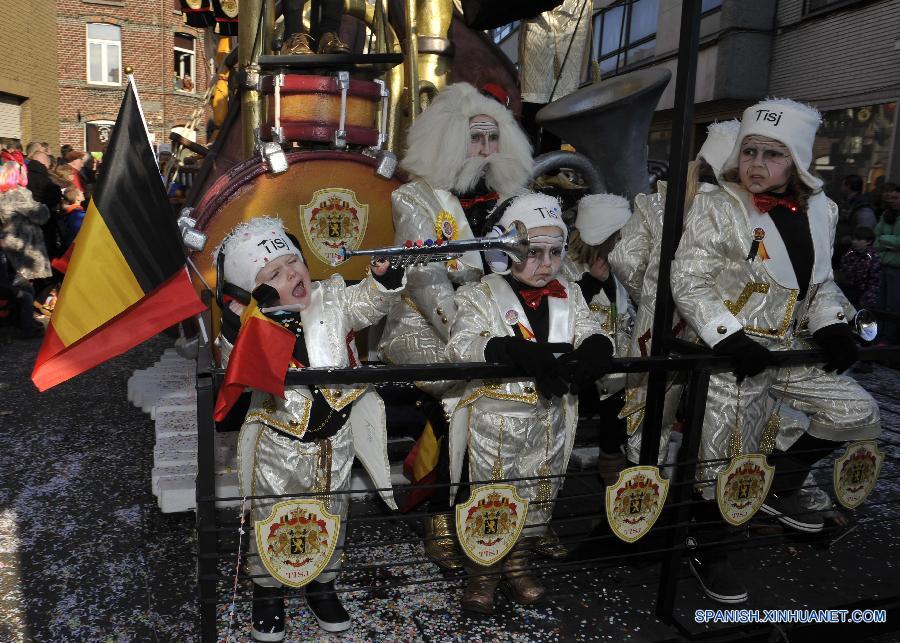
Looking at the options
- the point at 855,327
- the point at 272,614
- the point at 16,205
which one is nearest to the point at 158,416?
the point at 272,614

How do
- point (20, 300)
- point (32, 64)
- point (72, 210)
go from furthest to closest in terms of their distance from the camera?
1. point (32, 64)
2. point (72, 210)
3. point (20, 300)

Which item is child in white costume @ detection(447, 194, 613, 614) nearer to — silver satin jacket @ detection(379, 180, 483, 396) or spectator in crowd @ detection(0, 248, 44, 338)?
silver satin jacket @ detection(379, 180, 483, 396)

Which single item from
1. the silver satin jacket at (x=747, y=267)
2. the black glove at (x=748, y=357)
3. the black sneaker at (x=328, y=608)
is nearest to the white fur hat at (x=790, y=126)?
the silver satin jacket at (x=747, y=267)

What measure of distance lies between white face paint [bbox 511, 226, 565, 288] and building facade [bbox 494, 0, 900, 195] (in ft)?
21.5

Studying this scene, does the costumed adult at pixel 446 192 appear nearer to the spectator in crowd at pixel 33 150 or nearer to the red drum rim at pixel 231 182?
the red drum rim at pixel 231 182

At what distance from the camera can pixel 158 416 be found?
393 cm

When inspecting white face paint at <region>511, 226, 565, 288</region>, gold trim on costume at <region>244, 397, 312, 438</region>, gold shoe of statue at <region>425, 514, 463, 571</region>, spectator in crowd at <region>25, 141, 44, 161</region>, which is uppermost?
spectator in crowd at <region>25, 141, 44, 161</region>

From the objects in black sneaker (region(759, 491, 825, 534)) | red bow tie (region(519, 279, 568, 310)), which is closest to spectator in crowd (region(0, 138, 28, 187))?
red bow tie (region(519, 279, 568, 310))

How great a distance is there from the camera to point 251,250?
239 centimetres

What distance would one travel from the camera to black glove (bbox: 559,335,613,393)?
2.13m

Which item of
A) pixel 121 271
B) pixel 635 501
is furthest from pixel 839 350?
pixel 121 271

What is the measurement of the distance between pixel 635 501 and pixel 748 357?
0.60 metres

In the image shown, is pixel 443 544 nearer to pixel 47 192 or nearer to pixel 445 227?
pixel 445 227

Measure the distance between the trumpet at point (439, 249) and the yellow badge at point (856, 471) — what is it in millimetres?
1363
